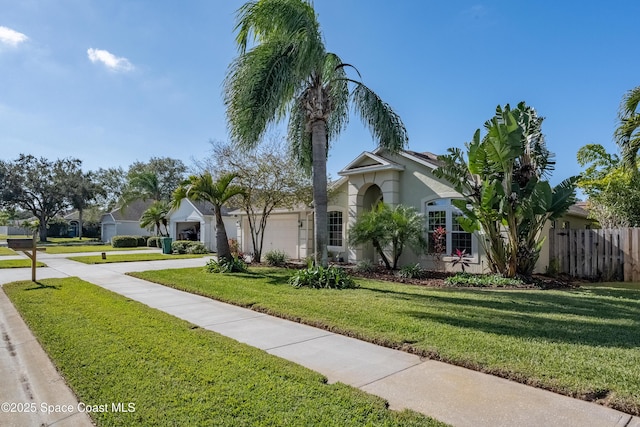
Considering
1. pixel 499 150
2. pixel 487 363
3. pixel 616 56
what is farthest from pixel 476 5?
pixel 487 363

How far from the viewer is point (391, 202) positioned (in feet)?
50.0

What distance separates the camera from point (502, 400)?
3.62 metres

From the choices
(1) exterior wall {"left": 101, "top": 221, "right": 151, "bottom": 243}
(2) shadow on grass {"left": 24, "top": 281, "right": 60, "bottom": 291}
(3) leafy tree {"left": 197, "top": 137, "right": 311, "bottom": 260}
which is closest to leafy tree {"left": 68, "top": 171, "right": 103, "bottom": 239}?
(1) exterior wall {"left": 101, "top": 221, "right": 151, "bottom": 243}

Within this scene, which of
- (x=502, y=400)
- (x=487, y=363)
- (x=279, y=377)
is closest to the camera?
(x=502, y=400)

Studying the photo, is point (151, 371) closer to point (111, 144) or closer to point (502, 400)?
point (502, 400)

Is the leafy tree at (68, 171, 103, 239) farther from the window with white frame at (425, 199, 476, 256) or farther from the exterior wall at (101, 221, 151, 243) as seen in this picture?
the window with white frame at (425, 199, 476, 256)

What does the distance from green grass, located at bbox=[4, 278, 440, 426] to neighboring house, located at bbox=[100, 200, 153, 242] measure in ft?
124

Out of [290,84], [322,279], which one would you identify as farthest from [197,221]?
[290,84]

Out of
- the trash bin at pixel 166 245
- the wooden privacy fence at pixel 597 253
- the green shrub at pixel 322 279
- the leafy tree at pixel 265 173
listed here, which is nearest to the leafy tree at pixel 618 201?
the wooden privacy fence at pixel 597 253

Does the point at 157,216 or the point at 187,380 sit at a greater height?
the point at 157,216

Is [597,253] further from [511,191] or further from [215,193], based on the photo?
[215,193]

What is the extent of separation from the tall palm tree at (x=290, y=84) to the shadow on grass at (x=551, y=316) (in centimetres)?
439

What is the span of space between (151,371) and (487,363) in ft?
12.8

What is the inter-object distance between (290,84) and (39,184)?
4621 cm
